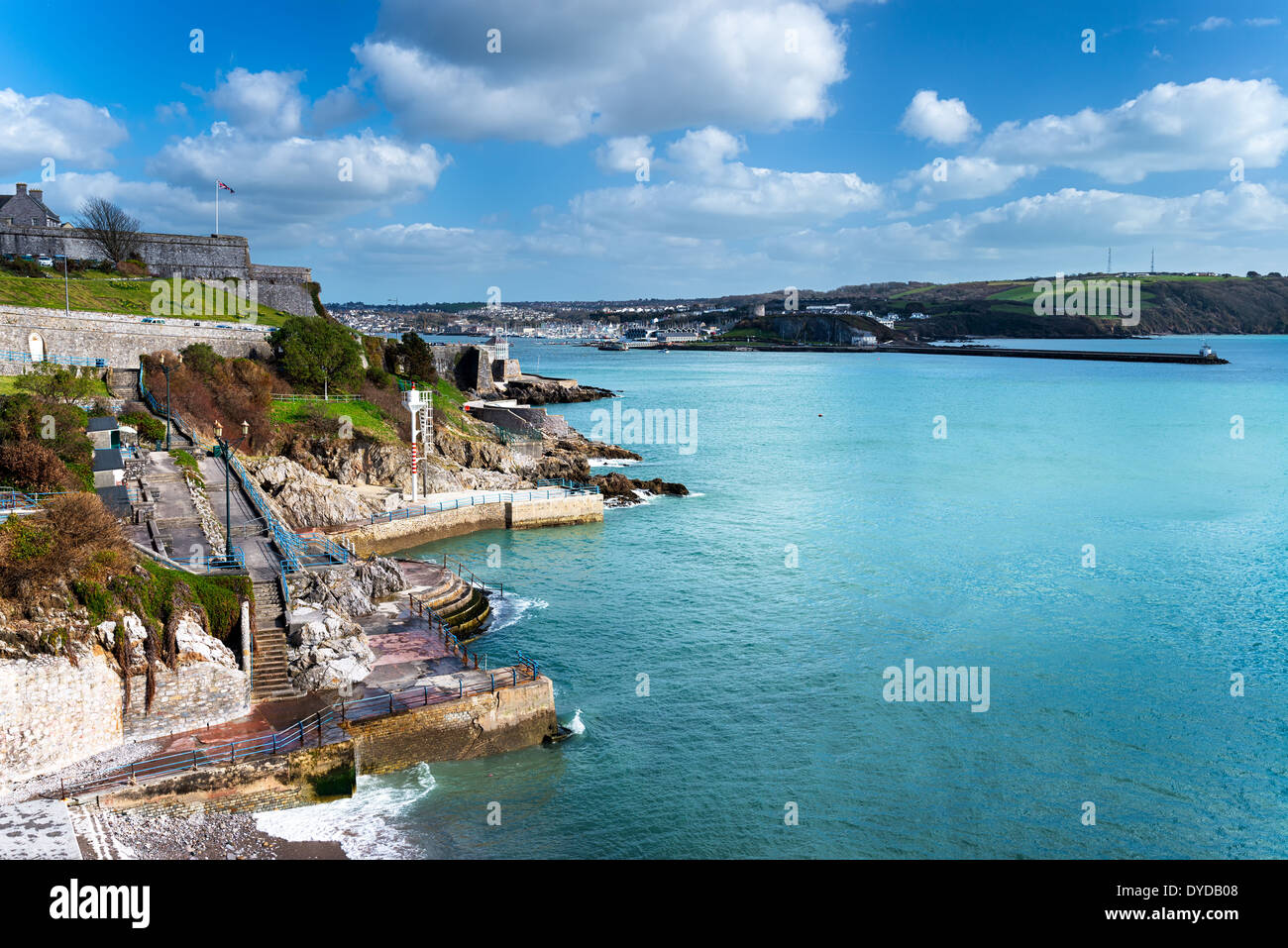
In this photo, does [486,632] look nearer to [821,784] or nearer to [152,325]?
[821,784]

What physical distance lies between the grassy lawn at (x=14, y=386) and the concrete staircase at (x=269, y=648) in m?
15.9

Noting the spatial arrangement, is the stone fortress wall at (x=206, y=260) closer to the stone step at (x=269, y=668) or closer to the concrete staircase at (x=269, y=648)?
the concrete staircase at (x=269, y=648)

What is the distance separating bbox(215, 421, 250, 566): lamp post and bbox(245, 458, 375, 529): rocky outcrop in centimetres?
153

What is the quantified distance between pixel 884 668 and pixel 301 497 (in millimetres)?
21264

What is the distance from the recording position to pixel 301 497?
108 ft

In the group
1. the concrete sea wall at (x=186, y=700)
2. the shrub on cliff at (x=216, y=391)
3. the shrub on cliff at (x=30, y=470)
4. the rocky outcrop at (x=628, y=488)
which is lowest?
the concrete sea wall at (x=186, y=700)

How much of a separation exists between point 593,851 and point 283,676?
728 centimetres

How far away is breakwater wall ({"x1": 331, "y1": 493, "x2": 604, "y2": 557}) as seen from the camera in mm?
33125


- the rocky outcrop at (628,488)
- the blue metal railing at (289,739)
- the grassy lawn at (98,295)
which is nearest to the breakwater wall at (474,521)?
the rocky outcrop at (628,488)

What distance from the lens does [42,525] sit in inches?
641

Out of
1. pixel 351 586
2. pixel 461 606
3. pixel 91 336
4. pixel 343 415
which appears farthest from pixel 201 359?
pixel 351 586

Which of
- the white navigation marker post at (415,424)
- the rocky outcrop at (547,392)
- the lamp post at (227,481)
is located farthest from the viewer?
the rocky outcrop at (547,392)

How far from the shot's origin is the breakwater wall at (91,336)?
36688 mm

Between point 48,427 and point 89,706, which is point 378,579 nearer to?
point 48,427
